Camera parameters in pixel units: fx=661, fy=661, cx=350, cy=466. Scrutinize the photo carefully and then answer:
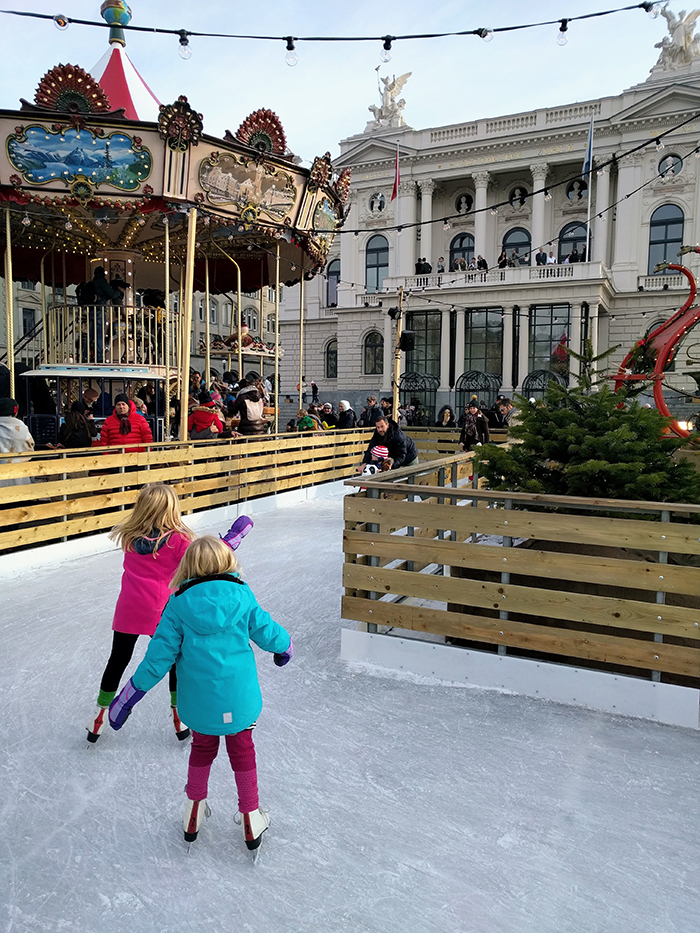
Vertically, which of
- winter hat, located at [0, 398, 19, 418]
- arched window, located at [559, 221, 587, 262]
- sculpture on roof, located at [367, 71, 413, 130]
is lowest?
winter hat, located at [0, 398, 19, 418]

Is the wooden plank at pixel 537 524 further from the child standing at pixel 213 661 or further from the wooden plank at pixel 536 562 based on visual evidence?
the child standing at pixel 213 661

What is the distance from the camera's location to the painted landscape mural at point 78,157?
8.31 m

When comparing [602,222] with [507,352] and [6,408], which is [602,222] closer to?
[507,352]

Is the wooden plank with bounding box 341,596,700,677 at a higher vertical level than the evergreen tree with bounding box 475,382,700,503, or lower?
lower

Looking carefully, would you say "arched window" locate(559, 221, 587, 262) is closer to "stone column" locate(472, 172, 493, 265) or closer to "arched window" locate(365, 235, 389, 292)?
"stone column" locate(472, 172, 493, 265)

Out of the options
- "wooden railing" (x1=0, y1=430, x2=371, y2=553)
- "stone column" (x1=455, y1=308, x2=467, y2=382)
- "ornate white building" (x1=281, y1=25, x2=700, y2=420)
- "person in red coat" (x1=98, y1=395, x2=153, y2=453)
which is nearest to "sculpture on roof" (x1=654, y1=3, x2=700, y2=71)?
"ornate white building" (x1=281, y1=25, x2=700, y2=420)

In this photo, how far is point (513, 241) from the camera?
3525 cm

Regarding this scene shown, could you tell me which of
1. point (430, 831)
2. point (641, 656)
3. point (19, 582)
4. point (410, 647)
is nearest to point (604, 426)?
point (641, 656)

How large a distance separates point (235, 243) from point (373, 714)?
10.5m

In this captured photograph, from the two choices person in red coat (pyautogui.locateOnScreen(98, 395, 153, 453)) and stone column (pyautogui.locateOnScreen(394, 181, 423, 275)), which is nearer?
person in red coat (pyautogui.locateOnScreen(98, 395, 153, 453))

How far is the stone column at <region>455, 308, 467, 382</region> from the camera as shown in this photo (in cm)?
3191

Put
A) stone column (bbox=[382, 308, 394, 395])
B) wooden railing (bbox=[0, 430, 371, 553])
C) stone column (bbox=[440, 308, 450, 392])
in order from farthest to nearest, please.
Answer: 1. stone column (bbox=[382, 308, 394, 395])
2. stone column (bbox=[440, 308, 450, 392])
3. wooden railing (bbox=[0, 430, 371, 553])

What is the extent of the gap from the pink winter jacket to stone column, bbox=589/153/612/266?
33.0 meters

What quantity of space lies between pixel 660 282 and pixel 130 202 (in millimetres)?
28947
